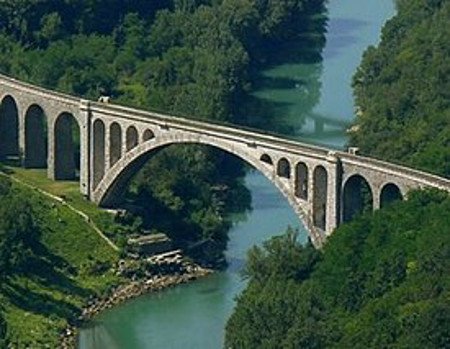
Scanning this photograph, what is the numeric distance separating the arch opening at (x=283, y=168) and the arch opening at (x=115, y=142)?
26.5 feet

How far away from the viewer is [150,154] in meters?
72.6

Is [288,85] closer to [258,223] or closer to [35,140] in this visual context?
[35,140]

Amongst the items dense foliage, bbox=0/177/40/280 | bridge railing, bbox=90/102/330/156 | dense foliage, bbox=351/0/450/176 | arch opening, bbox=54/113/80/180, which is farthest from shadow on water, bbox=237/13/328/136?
dense foliage, bbox=0/177/40/280

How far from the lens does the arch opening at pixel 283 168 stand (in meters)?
67.2

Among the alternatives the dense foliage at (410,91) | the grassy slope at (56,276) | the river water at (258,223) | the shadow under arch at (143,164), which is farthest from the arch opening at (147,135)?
the dense foliage at (410,91)

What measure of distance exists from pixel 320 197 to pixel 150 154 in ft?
27.8

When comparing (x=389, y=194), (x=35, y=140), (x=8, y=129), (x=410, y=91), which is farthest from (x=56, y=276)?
(x=410, y=91)

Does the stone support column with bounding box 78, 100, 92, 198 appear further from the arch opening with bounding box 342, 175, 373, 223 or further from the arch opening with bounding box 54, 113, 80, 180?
the arch opening with bounding box 342, 175, 373, 223

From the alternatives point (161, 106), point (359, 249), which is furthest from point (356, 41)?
point (359, 249)

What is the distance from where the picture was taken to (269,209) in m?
77.6

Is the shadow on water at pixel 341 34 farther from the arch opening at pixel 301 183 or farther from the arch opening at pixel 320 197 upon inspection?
the arch opening at pixel 320 197

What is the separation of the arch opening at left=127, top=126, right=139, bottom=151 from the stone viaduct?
35 mm

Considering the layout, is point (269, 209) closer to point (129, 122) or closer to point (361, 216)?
point (129, 122)

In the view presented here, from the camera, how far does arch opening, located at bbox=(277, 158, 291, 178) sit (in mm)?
67188
